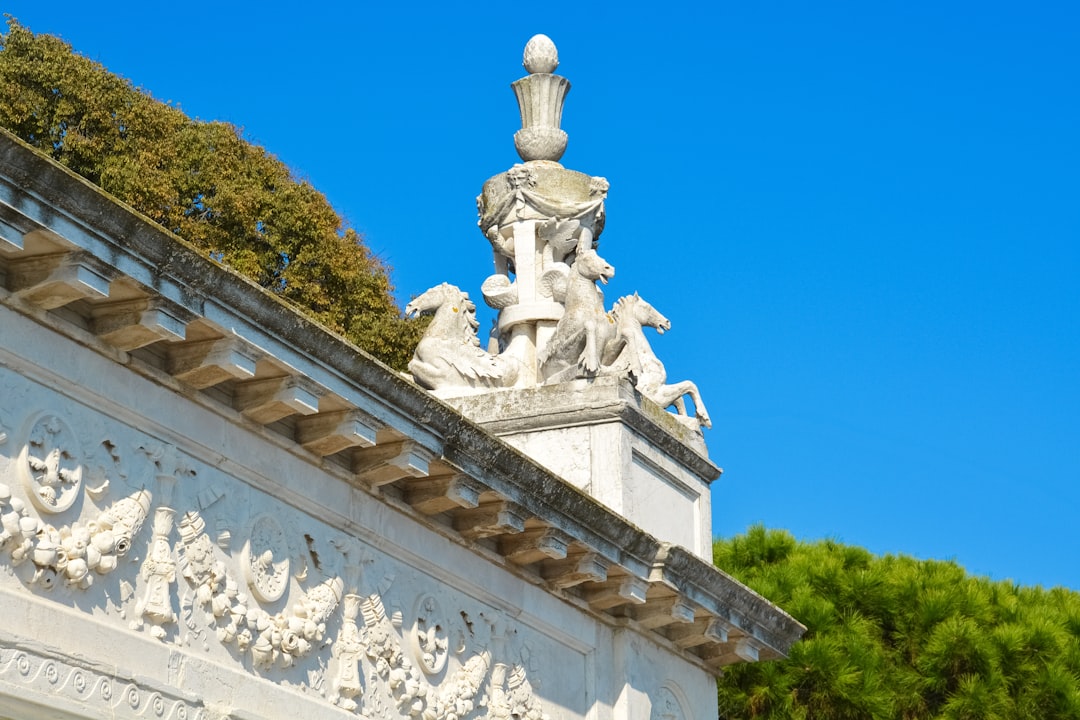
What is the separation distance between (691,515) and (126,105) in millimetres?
12283

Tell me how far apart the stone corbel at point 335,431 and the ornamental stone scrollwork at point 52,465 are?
1916 mm

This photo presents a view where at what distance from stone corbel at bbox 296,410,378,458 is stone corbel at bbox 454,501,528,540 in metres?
1.54

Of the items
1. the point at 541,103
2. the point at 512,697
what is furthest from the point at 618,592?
the point at 541,103

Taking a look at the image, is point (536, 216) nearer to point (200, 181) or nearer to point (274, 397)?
point (274, 397)

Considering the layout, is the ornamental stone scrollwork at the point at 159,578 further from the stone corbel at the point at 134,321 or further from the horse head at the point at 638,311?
the horse head at the point at 638,311

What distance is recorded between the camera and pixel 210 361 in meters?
10.9

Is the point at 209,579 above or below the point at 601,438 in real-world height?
below

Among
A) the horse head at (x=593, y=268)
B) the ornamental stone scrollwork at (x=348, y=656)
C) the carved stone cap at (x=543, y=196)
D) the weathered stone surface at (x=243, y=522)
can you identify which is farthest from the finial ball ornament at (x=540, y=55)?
the ornamental stone scrollwork at (x=348, y=656)

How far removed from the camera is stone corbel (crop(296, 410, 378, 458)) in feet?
38.8

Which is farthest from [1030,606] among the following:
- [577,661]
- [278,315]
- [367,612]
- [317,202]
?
[278,315]

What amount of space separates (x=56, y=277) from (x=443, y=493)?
145 inches

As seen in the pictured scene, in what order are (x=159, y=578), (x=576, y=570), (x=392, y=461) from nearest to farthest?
(x=159, y=578)
(x=392, y=461)
(x=576, y=570)

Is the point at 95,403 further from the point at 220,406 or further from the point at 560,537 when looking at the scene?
the point at 560,537

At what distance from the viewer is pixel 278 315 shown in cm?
1100
